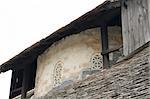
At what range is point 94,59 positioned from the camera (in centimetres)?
955

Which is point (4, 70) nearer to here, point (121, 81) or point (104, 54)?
point (104, 54)

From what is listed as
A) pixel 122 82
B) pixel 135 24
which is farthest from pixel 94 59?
pixel 122 82

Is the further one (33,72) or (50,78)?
(33,72)

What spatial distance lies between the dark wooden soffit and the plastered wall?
0.21m

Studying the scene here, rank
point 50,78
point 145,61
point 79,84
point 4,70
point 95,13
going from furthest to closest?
1. point 4,70
2. point 50,78
3. point 95,13
4. point 79,84
5. point 145,61

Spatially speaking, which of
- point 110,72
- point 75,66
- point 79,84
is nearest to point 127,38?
point 110,72

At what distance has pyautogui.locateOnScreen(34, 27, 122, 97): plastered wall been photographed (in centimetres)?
959

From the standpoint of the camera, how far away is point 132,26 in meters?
7.80

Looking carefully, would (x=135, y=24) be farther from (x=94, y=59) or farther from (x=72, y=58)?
(x=72, y=58)

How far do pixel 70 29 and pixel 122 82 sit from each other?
3.12 m

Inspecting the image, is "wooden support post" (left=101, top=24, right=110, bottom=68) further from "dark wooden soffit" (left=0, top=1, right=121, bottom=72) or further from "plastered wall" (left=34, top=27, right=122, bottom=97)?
"plastered wall" (left=34, top=27, right=122, bottom=97)

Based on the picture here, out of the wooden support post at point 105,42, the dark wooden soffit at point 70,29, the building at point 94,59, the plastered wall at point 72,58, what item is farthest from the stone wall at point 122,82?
the dark wooden soffit at point 70,29

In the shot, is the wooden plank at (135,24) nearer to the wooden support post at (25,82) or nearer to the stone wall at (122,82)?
the stone wall at (122,82)

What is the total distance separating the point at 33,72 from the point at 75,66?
8.69ft
